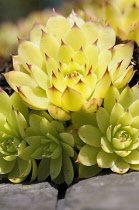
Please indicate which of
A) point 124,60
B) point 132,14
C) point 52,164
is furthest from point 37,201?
point 132,14

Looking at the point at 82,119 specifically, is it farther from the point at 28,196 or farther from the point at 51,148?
the point at 28,196

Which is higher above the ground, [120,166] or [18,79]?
[18,79]

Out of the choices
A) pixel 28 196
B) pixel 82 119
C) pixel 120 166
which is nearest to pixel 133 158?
pixel 120 166

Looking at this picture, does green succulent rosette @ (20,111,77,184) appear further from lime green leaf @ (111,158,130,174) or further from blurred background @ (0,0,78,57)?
blurred background @ (0,0,78,57)

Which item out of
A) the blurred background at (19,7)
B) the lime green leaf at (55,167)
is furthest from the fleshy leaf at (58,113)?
the blurred background at (19,7)

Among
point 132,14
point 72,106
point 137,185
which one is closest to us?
point 137,185

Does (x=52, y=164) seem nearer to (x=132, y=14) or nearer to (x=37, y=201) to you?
(x=37, y=201)
